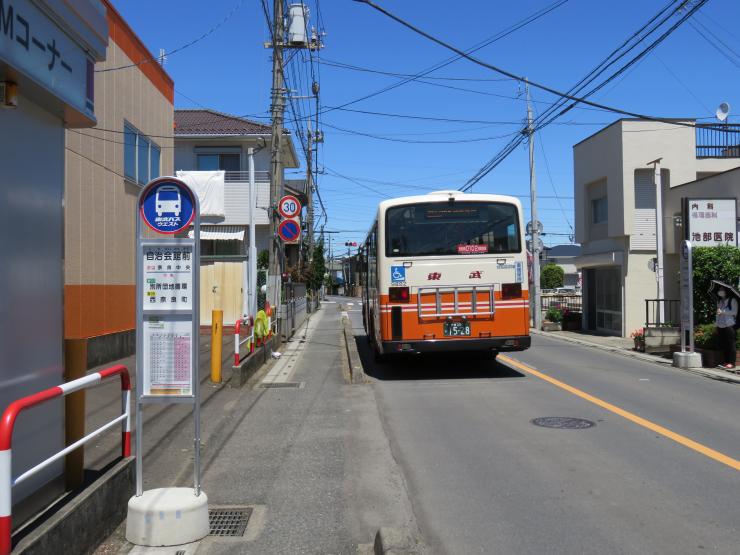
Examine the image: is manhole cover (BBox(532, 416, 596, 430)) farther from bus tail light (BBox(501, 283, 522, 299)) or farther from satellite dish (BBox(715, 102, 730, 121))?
satellite dish (BBox(715, 102, 730, 121))

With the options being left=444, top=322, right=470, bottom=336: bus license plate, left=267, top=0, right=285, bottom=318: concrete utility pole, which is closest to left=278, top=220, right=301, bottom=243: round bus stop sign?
left=267, top=0, right=285, bottom=318: concrete utility pole

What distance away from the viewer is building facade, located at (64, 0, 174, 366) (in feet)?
42.6

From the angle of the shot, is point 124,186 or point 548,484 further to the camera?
point 124,186

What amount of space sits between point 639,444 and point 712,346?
8182 millimetres

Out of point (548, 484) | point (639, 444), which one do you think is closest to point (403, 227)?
point (639, 444)

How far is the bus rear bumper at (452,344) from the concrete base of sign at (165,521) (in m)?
7.43

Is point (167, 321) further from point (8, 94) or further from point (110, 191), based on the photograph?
point (110, 191)

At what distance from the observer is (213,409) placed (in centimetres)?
962

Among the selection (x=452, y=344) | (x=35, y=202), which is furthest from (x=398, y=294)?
(x=35, y=202)

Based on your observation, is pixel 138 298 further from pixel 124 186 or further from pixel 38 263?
pixel 124 186

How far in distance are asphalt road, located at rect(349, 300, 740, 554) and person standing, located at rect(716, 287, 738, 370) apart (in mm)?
1593

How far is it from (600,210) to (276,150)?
13.0 metres

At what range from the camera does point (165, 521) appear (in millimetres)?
4562

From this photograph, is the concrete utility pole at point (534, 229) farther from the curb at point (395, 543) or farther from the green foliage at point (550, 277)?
the green foliage at point (550, 277)
